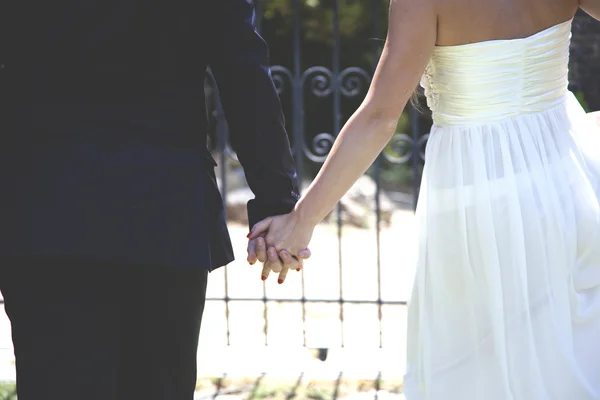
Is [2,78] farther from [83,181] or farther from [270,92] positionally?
[270,92]

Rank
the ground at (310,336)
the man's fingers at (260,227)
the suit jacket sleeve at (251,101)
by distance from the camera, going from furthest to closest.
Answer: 1. the ground at (310,336)
2. the man's fingers at (260,227)
3. the suit jacket sleeve at (251,101)

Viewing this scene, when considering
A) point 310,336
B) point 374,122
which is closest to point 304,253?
point 374,122

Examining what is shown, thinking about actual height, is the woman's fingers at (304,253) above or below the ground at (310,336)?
above

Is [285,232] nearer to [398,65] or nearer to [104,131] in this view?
[398,65]

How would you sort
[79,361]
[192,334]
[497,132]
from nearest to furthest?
[79,361], [192,334], [497,132]

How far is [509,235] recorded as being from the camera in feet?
8.32

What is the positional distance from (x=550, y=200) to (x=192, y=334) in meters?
0.91

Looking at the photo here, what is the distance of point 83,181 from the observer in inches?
86.4

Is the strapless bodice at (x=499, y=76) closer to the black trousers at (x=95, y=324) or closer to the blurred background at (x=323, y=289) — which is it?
the blurred background at (x=323, y=289)

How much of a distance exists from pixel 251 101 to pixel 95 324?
2.13ft

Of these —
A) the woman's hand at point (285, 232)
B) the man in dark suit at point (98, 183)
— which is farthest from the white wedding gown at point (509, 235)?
the man in dark suit at point (98, 183)

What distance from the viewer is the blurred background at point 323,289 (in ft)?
13.9

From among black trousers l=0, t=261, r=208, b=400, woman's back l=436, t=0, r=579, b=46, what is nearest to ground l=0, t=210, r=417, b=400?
woman's back l=436, t=0, r=579, b=46

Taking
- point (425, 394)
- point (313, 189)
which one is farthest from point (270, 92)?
point (425, 394)
